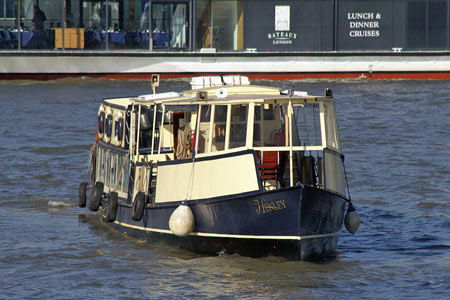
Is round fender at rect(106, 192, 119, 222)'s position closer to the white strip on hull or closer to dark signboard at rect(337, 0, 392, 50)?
the white strip on hull

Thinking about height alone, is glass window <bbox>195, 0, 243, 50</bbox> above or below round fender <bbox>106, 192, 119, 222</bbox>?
above

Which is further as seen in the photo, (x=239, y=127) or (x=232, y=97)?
(x=232, y=97)

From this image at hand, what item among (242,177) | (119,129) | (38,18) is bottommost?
(242,177)

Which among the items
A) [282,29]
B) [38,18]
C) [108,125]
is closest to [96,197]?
[108,125]

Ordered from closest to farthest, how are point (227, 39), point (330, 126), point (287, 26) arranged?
1. point (330, 126)
2. point (227, 39)
3. point (287, 26)

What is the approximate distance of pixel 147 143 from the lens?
51.6 ft

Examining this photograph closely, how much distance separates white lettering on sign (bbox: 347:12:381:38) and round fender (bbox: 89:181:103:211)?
25791 millimetres

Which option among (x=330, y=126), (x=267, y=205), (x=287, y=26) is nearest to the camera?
(x=267, y=205)

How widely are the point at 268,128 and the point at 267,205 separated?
1548 mm

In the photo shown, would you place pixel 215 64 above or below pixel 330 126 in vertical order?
above

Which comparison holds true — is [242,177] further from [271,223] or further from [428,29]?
[428,29]

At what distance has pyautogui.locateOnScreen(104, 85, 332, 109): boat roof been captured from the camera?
13.1 m

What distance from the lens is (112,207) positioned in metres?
15.5

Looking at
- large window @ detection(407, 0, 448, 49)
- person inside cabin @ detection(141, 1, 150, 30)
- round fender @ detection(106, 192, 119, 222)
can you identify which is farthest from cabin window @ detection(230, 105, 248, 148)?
large window @ detection(407, 0, 448, 49)
